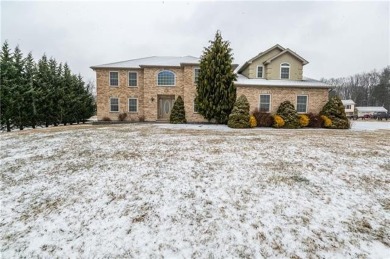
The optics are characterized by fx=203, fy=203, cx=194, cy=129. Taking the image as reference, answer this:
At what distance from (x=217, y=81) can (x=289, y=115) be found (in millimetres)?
6115

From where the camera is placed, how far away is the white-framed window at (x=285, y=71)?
18547mm

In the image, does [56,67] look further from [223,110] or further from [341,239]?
[341,239]

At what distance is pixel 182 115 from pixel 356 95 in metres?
79.6

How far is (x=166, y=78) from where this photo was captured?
20.5 m

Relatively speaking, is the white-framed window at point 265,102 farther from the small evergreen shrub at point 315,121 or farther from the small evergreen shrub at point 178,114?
the small evergreen shrub at point 178,114

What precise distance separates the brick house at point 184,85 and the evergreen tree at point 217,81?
1130 millimetres

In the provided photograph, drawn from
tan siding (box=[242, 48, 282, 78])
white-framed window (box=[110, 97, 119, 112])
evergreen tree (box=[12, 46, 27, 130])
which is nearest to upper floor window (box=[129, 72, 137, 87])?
white-framed window (box=[110, 97, 119, 112])

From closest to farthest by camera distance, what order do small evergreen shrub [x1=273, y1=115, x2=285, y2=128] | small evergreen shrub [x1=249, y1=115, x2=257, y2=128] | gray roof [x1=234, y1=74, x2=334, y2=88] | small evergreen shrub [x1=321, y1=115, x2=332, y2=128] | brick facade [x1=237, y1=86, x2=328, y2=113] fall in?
1. small evergreen shrub [x1=249, y1=115, x2=257, y2=128]
2. small evergreen shrub [x1=273, y1=115, x2=285, y2=128]
3. small evergreen shrub [x1=321, y1=115, x2=332, y2=128]
4. gray roof [x1=234, y1=74, x2=334, y2=88]
5. brick facade [x1=237, y1=86, x2=328, y2=113]

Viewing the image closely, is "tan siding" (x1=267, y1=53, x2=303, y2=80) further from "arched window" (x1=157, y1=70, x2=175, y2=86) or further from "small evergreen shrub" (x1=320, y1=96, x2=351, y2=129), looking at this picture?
"arched window" (x1=157, y1=70, x2=175, y2=86)

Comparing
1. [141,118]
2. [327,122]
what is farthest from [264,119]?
[141,118]

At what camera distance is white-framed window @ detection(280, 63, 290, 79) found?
18.5 metres

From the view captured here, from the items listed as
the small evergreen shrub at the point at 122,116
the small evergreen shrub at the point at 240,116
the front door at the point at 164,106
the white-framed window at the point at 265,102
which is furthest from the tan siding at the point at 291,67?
the small evergreen shrub at the point at 122,116

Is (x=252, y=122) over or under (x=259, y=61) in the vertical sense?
under

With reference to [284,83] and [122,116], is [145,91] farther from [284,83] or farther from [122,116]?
[284,83]
